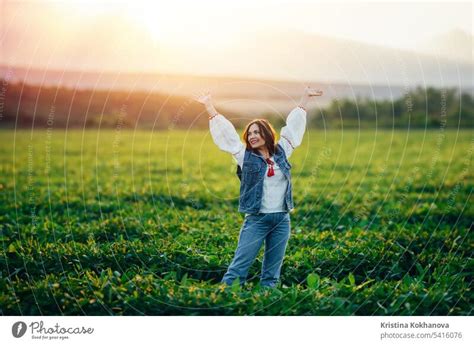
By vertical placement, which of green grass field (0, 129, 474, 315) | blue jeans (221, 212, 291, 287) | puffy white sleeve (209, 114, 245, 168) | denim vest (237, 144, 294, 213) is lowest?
green grass field (0, 129, 474, 315)

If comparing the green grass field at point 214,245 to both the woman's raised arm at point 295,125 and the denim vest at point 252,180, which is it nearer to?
the denim vest at point 252,180

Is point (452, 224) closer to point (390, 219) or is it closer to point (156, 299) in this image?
point (390, 219)

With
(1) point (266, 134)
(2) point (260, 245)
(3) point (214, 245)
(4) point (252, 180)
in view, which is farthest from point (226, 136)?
(3) point (214, 245)

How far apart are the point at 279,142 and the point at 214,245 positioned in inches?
75.8

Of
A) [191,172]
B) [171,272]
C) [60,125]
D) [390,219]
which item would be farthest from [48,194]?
[60,125]

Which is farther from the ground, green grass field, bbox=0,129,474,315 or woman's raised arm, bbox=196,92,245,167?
woman's raised arm, bbox=196,92,245,167

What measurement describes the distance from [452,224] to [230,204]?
150 inches

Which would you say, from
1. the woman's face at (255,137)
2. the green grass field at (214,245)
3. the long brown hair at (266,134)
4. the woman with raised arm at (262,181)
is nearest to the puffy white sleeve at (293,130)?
the woman with raised arm at (262,181)

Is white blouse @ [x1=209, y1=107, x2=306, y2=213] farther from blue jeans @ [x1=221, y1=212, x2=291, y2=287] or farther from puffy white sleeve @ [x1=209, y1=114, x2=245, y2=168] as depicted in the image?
blue jeans @ [x1=221, y1=212, x2=291, y2=287]

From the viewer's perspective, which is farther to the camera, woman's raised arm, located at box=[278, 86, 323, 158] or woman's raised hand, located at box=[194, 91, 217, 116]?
woman's raised arm, located at box=[278, 86, 323, 158]

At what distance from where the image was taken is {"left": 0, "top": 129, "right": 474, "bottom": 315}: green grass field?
241 inches

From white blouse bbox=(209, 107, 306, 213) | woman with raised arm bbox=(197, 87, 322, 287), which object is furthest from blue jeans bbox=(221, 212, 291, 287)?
white blouse bbox=(209, 107, 306, 213)

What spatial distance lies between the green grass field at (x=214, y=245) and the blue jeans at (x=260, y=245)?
21 centimetres

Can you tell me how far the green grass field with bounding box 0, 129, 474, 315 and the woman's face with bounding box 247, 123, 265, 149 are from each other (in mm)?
1531
